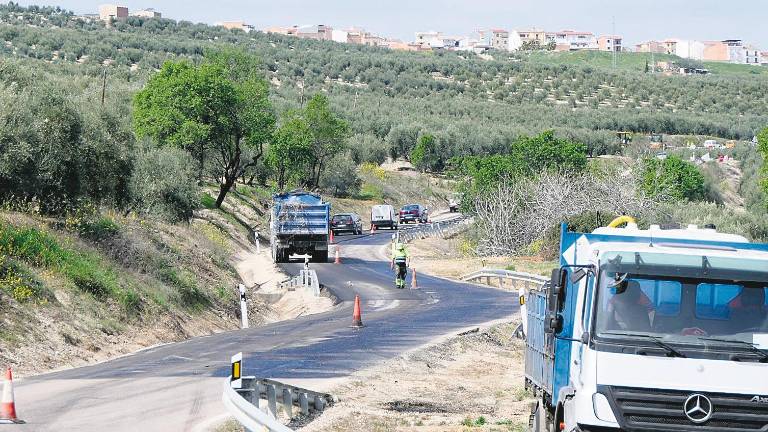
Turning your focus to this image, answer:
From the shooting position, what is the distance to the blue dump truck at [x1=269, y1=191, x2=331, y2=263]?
170ft

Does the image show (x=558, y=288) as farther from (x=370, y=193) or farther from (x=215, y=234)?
(x=370, y=193)

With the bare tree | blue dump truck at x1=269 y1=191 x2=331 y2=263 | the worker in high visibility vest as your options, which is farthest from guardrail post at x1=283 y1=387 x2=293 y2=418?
the bare tree

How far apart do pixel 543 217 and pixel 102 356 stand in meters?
39.5

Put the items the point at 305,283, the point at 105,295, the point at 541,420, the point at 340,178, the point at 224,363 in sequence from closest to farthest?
the point at 541,420
the point at 224,363
the point at 105,295
the point at 305,283
the point at 340,178

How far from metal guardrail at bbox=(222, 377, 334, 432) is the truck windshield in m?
3.29

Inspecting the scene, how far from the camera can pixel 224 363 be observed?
20.8 metres

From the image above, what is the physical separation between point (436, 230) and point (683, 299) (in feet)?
230

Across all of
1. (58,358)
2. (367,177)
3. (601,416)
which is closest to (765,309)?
(601,416)

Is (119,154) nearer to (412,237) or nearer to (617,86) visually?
(412,237)

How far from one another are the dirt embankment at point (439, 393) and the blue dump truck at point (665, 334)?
14.0 ft

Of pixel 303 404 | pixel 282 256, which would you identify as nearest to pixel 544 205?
pixel 282 256

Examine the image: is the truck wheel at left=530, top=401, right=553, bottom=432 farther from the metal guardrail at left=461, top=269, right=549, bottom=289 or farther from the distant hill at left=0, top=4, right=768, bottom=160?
the distant hill at left=0, top=4, right=768, bottom=160

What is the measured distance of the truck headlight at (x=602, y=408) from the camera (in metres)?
10.8

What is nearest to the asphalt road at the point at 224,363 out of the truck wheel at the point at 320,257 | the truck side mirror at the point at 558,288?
the truck side mirror at the point at 558,288
